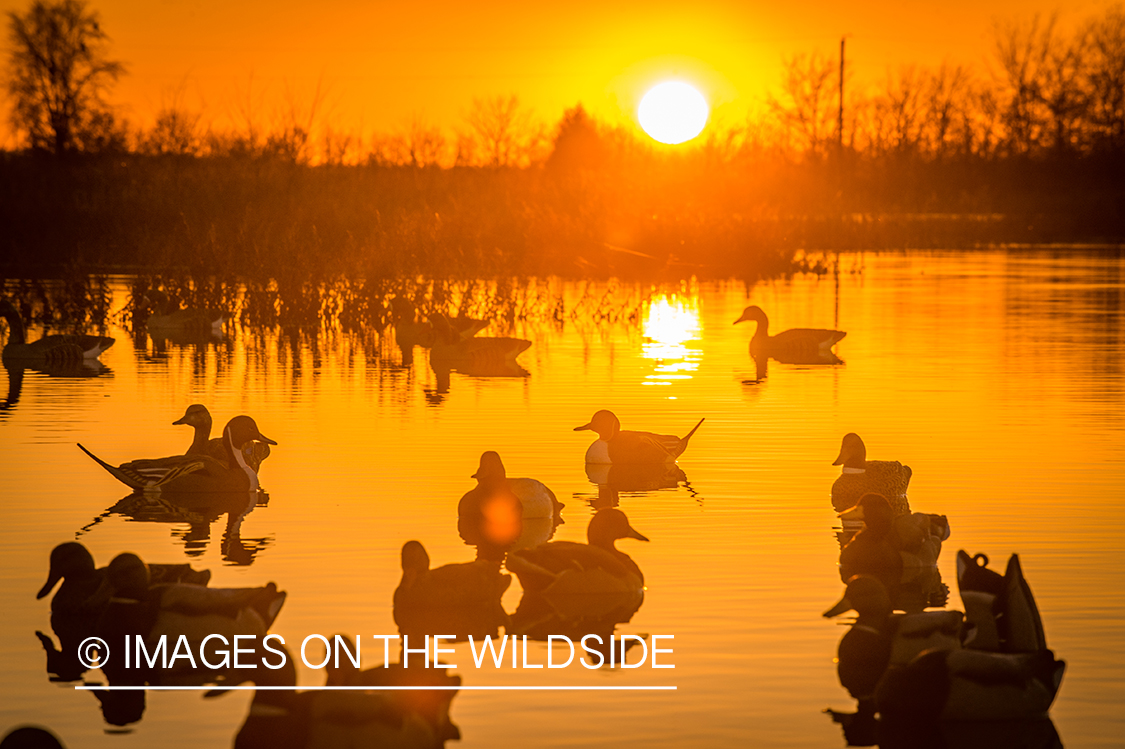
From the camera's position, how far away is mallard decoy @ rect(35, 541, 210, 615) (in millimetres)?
8477

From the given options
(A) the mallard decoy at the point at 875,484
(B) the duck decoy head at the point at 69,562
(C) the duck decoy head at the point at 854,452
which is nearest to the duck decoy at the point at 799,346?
(C) the duck decoy head at the point at 854,452

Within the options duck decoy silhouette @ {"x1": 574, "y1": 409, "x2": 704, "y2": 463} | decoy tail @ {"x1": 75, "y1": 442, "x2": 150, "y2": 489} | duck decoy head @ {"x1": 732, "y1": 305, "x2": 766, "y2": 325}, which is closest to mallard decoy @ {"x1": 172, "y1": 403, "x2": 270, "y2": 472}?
decoy tail @ {"x1": 75, "y1": 442, "x2": 150, "y2": 489}

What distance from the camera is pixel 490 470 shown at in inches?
439

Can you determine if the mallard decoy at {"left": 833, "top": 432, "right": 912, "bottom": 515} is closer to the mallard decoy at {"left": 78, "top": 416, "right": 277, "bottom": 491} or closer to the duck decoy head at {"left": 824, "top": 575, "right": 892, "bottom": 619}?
the duck decoy head at {"left": 824, "top": 575, "right": 892, "bottom": 619}

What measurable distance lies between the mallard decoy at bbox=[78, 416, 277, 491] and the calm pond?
0.20 m

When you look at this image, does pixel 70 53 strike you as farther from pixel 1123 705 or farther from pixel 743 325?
pixel 1123 705

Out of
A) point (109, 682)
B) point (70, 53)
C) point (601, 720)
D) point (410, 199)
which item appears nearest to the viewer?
point (601, 720)

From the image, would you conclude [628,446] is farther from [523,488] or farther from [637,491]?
[523,488]

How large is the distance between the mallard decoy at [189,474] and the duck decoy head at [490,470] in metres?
2.04

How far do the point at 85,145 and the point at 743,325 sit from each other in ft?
146

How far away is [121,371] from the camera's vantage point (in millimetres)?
20344

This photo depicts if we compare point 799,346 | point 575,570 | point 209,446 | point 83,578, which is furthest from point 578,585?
point 799,346

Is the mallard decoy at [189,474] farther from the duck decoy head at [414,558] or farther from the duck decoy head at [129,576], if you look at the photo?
the duck decoy head at [129,576]

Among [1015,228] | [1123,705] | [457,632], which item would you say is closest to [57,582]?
[457,632]
